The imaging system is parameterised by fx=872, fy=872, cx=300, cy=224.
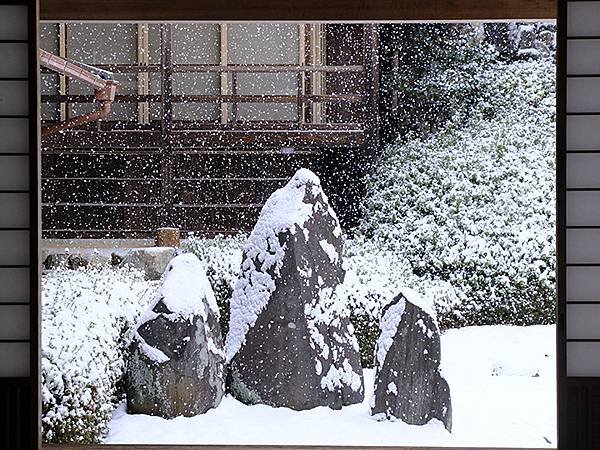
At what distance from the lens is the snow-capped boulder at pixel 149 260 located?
24.1ft

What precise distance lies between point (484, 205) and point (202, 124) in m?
2.62

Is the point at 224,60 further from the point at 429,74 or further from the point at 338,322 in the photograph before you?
the point at 338,322

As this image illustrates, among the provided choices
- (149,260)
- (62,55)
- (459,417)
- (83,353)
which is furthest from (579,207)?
(62,55)

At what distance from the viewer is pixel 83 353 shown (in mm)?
4613

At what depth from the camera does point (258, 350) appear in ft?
18.2

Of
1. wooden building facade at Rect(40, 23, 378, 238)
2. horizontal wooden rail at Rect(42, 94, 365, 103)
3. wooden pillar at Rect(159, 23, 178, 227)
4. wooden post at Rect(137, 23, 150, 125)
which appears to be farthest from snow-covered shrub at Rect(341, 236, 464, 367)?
wooden post at Rect(137, 23, 150, 125)

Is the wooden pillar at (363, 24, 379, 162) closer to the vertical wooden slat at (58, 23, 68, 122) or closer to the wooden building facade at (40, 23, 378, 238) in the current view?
the wooden building facade at (40, 23, 378, 238)

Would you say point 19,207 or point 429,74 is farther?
point 429,74

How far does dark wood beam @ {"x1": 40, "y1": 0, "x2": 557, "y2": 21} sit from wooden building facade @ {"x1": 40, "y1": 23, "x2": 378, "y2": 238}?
162 inches

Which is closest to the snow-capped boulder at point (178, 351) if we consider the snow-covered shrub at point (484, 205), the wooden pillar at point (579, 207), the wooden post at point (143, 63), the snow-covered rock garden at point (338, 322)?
the snow-covered rock garden at point (338, 322)

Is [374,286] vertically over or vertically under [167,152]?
under

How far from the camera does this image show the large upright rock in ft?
18.2

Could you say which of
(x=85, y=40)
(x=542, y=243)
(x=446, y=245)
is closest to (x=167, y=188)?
(x=85, y=40)

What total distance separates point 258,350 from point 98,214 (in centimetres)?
314
